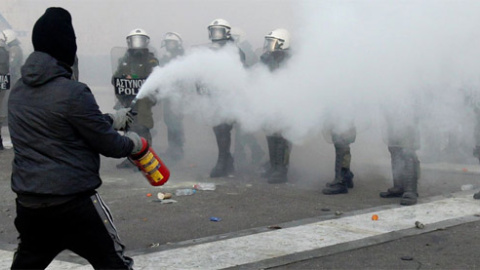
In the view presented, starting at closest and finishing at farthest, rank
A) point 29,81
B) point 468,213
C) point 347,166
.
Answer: point 29,81, point 468,213, point 347,166

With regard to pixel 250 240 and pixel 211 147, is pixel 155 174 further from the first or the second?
pixel 211 147

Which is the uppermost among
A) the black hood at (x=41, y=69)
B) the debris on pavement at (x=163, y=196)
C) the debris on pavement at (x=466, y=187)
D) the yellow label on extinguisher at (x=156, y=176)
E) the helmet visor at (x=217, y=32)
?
the helmet visor at (x=217, y=32)

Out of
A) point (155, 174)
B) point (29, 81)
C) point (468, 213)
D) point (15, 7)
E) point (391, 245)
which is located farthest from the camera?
point (15, 7)

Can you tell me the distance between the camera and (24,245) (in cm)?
340

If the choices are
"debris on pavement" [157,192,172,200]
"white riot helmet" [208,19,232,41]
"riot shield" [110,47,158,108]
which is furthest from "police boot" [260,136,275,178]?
"riot shield" [110,47,158,108]

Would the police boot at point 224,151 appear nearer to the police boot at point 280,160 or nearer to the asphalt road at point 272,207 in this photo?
the asphalt road at point 272,207

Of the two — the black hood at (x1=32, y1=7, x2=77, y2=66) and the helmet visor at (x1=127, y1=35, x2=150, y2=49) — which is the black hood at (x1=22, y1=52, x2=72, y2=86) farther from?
the helmet visor at (x1=127, y1=35, x2=150, y2=49)

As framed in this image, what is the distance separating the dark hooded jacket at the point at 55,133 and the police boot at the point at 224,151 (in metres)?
5.65

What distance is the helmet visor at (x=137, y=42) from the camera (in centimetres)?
991

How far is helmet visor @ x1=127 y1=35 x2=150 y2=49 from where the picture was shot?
9.91 meters

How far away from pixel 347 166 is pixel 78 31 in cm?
946

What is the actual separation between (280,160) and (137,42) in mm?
2913

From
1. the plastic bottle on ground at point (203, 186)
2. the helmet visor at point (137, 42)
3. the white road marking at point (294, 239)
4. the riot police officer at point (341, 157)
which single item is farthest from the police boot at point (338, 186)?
the helmet visor at point (137, 42)

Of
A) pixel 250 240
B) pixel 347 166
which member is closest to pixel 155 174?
pixel 250 240
